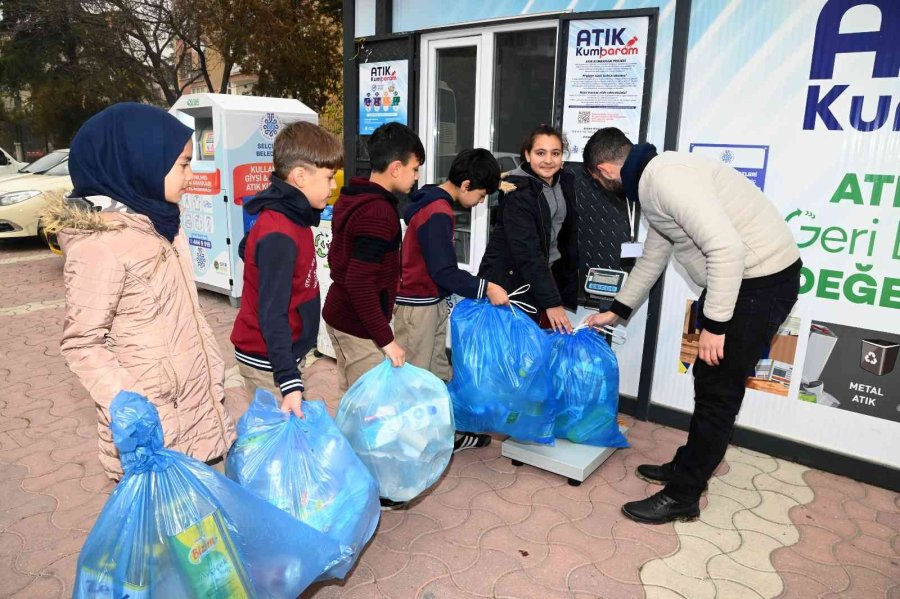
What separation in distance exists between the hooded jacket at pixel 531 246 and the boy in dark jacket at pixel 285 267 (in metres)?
1.12

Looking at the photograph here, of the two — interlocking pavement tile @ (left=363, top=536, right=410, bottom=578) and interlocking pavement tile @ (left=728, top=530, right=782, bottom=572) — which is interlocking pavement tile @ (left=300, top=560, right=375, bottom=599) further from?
interlocking pavement tile @ (left=728, top=530, right=782, bottom=572)

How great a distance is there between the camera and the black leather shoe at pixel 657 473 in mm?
3088

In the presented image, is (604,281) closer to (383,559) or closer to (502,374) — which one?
(502,374)

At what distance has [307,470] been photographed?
1.90m

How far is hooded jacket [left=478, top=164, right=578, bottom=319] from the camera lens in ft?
10.1

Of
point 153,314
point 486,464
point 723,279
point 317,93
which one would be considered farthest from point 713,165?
point 317,93

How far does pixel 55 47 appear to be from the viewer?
20219 mm

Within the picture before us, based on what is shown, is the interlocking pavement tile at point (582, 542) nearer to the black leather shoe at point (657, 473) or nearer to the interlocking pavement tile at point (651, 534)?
the interlocking pavement tile at point (651, 534)

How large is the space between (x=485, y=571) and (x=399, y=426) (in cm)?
73

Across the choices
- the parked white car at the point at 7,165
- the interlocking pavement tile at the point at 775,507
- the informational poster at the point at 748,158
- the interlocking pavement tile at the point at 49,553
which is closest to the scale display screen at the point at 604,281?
the informational poster at the point at 748,158

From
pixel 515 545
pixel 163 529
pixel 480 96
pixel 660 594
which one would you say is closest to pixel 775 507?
pixel 660 594

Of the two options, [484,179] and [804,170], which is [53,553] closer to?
[484,179]

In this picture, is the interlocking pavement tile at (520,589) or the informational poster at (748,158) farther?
the informational poster at (748,158)

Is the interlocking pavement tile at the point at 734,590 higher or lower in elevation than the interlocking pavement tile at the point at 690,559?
lower
